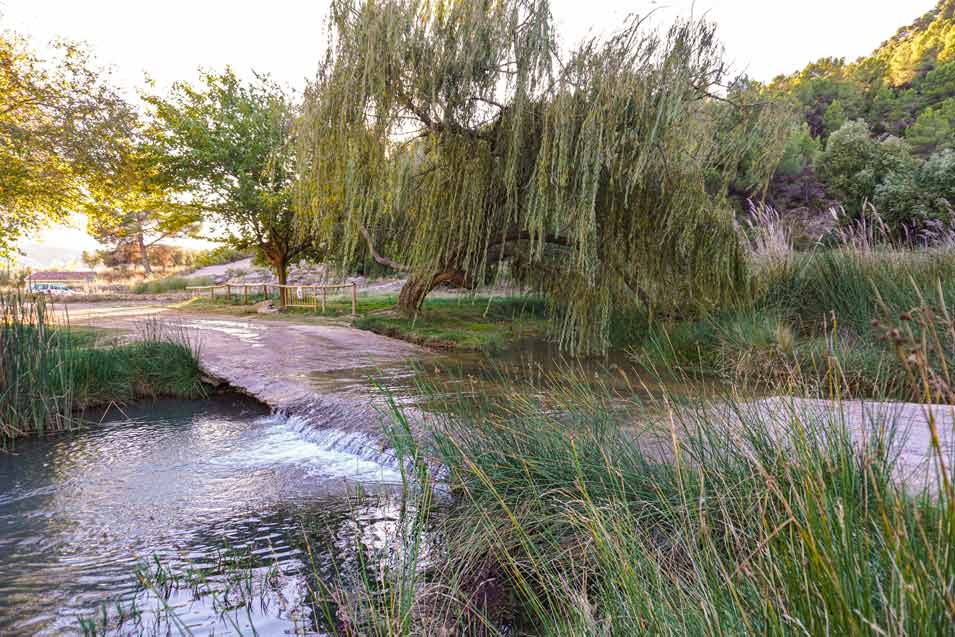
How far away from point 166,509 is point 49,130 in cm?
1029

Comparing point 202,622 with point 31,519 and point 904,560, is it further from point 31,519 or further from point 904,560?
point 904,560

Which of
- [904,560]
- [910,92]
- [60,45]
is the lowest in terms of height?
[904,560]

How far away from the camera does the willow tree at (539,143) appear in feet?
23.0

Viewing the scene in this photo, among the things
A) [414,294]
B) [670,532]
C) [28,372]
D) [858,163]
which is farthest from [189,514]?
[858,163]

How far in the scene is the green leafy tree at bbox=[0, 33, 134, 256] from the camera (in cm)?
1066

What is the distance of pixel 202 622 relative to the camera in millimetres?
2732

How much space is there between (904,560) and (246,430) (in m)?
6.15

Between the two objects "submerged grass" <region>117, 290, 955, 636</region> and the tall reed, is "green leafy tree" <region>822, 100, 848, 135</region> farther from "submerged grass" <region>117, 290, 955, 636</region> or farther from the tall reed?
the tall reed

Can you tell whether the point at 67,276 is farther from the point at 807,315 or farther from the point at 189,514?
the point at 807,315

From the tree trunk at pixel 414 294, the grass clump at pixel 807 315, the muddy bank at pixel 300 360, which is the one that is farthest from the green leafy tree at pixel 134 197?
the grass clump at pixel 807 315

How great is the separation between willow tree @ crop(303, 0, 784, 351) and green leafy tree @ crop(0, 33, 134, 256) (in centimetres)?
644

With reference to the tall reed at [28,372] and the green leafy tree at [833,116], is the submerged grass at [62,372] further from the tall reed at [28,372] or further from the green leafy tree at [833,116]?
the green leafy tree at [833,116]

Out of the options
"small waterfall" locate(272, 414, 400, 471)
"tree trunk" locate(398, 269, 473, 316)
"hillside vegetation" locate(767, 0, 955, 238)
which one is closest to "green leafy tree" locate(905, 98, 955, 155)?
"hillside vegetation" locate(767, 0, 955, 238)

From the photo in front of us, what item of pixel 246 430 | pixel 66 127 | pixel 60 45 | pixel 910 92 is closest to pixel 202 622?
pixel 246 430
